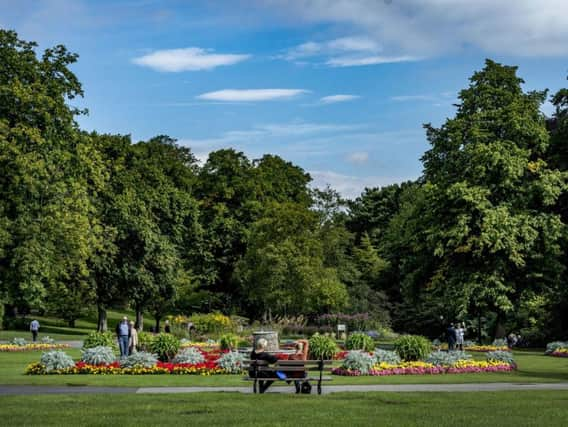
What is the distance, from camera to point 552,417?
46.6 feet

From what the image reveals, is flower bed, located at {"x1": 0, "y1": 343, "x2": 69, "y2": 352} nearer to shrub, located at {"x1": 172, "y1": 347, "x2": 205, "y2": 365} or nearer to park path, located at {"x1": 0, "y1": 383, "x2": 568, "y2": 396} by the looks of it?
shrub, located at {"x1": 172, "y1": 347, "x2": 205, "y2": 365}

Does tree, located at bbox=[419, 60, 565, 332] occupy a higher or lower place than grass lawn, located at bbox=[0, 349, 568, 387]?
higher

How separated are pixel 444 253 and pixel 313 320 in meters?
21.4

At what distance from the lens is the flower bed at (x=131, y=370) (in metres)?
26.5

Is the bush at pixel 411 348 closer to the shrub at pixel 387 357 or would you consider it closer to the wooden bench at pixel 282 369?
the shrub at pixel 387 357

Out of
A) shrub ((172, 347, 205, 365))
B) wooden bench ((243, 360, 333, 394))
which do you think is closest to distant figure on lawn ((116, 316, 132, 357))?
shrub ((172, 347, 205, 365))

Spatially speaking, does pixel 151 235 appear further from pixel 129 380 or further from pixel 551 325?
pixel 129 380

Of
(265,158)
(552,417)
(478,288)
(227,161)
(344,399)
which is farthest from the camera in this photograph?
(265,158)

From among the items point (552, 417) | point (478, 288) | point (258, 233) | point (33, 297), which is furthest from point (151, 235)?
point (552, 417)

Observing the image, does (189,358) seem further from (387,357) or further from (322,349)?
(322,349)

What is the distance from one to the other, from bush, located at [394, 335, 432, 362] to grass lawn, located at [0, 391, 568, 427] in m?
10.9

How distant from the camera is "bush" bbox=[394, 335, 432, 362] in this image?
29906mm

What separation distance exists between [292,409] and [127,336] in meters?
19.7

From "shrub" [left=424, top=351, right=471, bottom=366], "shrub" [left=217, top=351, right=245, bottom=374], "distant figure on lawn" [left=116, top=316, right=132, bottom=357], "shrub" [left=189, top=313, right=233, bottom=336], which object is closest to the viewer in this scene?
"shrub" [left=217, top=351, right=245, bottom=374]
